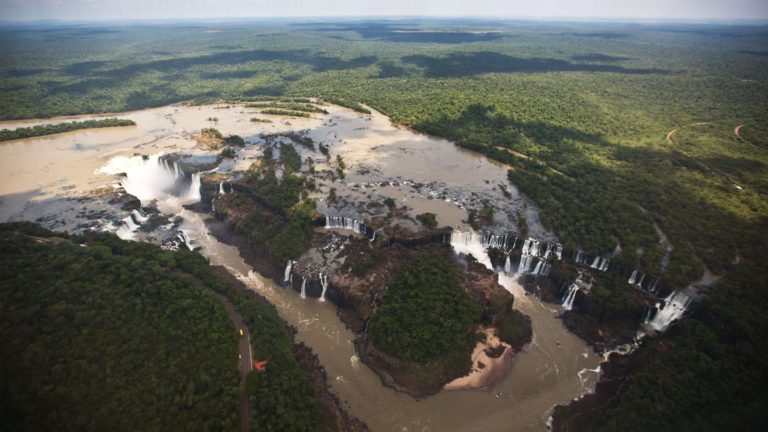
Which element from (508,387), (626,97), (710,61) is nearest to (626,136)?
(626,97)

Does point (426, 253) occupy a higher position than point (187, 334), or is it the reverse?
point (187, 334)

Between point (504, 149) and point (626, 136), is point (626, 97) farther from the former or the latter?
point (504, 149)

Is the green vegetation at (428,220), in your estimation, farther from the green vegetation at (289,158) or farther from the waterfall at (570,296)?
the green vegetation at (289,158)

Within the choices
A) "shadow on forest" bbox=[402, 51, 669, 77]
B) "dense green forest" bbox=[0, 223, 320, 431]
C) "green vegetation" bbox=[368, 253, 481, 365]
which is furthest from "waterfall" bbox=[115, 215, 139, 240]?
"shadow on forest" bbox=[402, 51, 669, 77]

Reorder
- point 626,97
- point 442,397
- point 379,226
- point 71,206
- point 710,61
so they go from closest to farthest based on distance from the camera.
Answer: point 442,397 → point 379,226 → point 71,206 → point 626,97 → point 710,61

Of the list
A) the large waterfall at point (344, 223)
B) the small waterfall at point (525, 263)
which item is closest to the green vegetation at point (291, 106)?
the large waterfall at point (344, 223)

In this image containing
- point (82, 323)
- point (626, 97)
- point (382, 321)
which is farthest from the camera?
point (626, 97)

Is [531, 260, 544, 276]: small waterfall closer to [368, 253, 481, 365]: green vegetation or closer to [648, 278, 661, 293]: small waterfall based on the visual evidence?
[368, 253, 481, 365]: green vegetation

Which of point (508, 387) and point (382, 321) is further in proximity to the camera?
point (382, 321)
